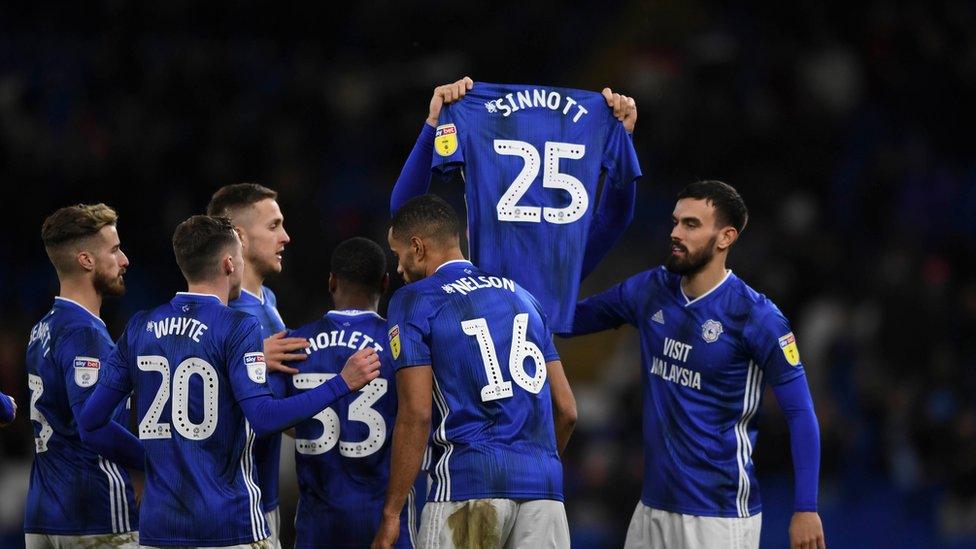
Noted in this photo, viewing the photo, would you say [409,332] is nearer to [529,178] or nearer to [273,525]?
[529,178]

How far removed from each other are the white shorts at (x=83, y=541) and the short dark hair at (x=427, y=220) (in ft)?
6.29

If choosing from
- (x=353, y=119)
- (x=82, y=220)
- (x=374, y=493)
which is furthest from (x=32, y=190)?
(x=374, y=493)

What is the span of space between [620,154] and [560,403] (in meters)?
1.30

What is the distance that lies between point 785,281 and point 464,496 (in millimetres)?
7372

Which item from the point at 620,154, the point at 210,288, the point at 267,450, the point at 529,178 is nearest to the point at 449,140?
the point at 529,178

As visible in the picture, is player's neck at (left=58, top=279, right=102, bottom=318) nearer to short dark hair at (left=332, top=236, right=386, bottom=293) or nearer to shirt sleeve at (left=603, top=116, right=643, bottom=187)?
short dark hair at (left=332, top=236, right=386, bottom=293)

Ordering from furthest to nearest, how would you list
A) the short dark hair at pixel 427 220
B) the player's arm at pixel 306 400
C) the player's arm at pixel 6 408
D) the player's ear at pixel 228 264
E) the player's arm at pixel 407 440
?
1. the player's arm at pixel 6 408
2. the short dark hair at pixel 427 220
3. the player's ear at pixel 228 264
4. the player's arm at pixel 407 440
5. the player's arm at pixel 306 400

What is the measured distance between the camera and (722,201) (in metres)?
6.40

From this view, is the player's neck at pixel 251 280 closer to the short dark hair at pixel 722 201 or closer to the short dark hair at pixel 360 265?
the short dark hair at pixel 360 265

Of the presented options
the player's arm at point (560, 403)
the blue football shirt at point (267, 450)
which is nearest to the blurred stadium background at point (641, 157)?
the player's arm at point (560, 403)

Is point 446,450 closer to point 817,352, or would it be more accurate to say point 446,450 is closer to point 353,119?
point 817,352

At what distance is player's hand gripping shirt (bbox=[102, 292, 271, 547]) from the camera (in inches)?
204

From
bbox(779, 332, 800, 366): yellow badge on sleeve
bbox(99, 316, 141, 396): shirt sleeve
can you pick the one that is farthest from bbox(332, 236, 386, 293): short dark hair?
bbox(779, 332, 800, 366): yellow badge on sleeve

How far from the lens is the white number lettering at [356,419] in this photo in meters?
5.85
